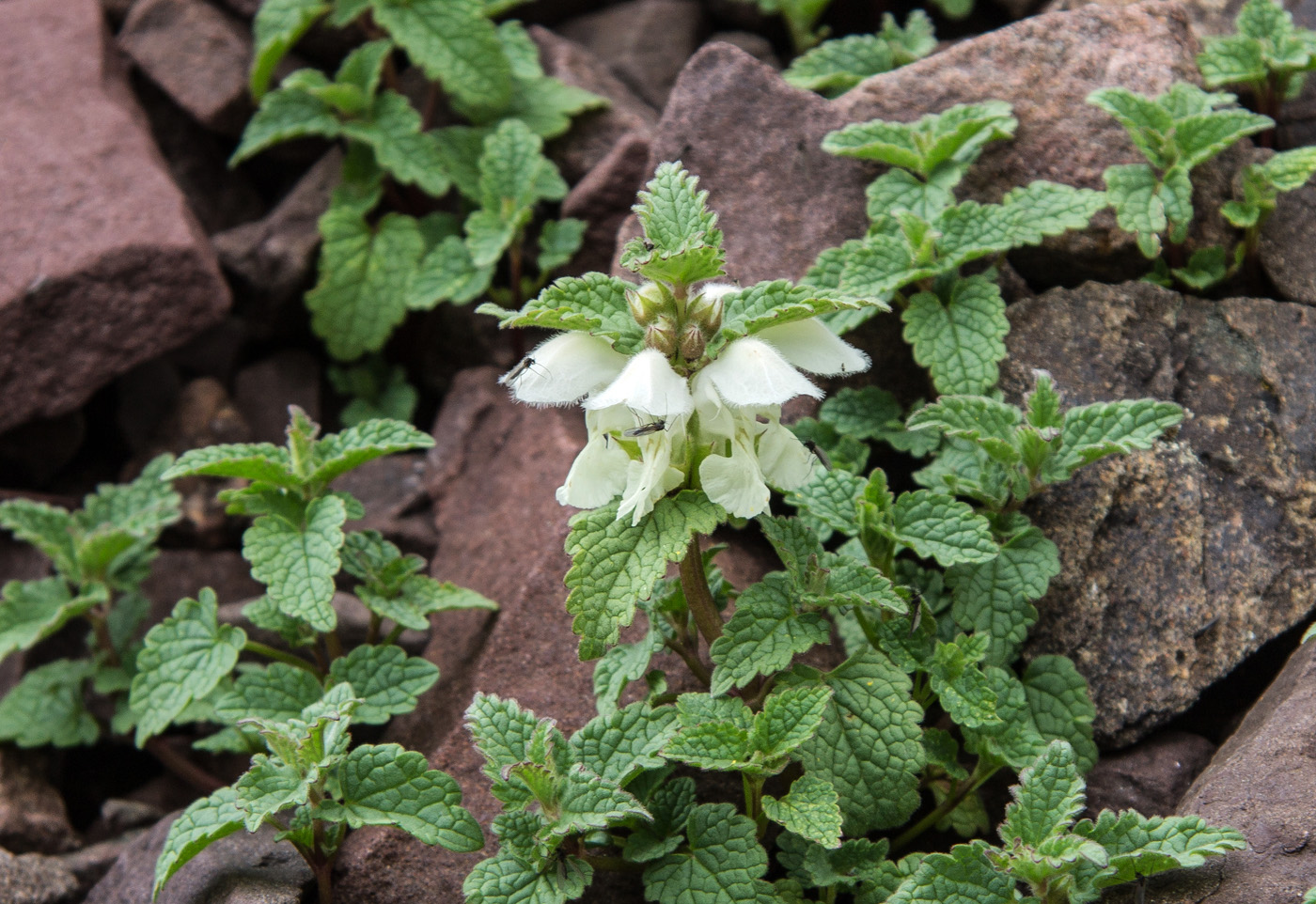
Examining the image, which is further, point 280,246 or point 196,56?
point 196,56

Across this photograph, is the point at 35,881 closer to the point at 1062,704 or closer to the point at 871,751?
the point at 871,751

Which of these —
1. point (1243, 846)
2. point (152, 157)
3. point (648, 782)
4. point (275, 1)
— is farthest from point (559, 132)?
point (1243, 846)

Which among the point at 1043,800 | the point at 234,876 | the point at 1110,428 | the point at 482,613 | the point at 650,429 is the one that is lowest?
the point at 234,876

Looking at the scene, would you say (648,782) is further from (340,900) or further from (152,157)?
(152,157)

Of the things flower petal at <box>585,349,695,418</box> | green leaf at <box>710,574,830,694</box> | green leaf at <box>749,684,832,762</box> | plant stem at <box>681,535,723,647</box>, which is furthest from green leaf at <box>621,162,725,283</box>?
green leaf at <box>749,684,832,762</box>

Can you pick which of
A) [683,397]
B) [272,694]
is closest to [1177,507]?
[683,397]
